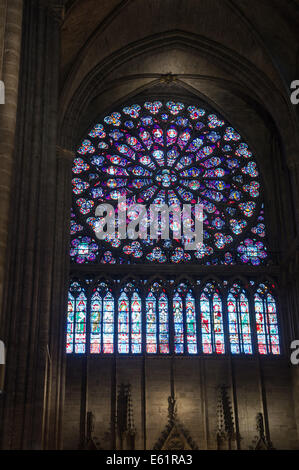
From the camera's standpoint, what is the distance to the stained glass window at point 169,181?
1941cm

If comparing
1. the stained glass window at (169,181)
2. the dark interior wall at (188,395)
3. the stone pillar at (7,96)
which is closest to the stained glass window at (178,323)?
the dark interior wall at (188,395)

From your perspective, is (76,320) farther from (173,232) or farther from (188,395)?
(173,232)

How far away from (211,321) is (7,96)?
1204 cm

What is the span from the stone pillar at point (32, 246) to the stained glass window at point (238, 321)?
6278mm

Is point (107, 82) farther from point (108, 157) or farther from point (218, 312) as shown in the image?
point (218, 312)

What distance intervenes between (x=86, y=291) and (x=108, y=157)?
4958 millimetres

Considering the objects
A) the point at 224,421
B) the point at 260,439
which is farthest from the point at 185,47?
the point at 260,439

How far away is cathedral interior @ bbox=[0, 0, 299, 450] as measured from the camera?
16.9 meters

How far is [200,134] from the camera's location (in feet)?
70.6

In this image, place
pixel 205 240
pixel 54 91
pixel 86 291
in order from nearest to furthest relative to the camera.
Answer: pixel 54 91, pixel 86 291, pixel 205 240

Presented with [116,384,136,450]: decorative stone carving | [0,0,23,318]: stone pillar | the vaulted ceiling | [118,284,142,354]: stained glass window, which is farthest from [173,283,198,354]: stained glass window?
[0,0,23,318]: stone pillar

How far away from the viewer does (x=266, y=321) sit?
1866cm
